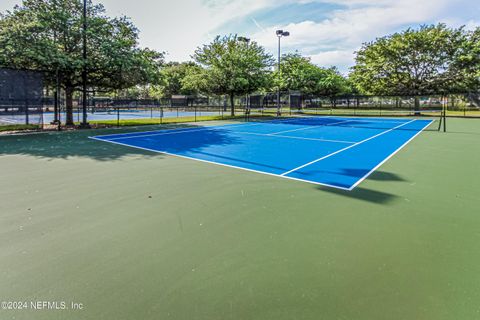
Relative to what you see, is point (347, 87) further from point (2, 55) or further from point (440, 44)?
Result: point (2, 55)

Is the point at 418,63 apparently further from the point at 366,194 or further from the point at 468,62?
the point at 366,194

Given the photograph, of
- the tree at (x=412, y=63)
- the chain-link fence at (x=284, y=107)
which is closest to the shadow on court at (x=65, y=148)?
the chain-link fence at (x=284, y=107)

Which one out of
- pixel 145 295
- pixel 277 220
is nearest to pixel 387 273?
pixel 277 220

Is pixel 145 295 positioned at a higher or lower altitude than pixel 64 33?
lower

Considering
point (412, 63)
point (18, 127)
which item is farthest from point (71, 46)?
point (412, 63)

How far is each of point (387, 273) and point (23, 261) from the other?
11.2 feet

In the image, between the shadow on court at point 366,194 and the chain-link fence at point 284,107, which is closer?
the shadow on court at point 366,194

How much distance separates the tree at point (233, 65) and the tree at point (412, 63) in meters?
12.7

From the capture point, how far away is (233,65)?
26.6m

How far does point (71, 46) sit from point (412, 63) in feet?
104

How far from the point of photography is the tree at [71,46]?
13.2 metres

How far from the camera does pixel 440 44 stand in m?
30.1

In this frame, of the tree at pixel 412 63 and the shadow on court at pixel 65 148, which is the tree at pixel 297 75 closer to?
the tree at pixel 412 63

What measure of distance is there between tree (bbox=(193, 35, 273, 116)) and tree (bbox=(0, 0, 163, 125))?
9.39 meters
